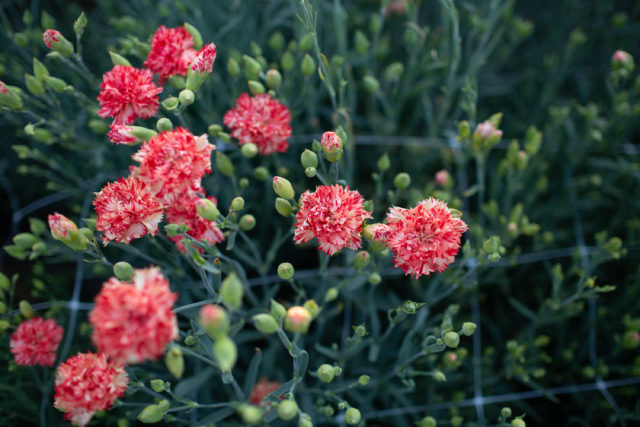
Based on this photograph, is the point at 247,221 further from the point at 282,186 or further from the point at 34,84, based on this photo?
the point at 34,84

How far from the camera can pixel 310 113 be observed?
5.84 feet

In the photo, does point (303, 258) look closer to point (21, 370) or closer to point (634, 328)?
point (21, 370)

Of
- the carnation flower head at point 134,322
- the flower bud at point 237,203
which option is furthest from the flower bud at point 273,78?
the carnation flower head at point 134,322

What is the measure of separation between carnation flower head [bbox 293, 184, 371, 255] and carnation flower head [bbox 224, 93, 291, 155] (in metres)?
0.33

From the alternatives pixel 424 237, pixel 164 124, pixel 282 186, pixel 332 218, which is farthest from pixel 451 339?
pixel 164 124

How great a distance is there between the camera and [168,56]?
125 cm

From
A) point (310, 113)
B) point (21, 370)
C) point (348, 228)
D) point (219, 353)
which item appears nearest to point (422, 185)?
point (310, 113)

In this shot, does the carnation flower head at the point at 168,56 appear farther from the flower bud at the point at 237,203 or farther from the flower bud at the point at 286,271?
the flower bud at the point at 286,271

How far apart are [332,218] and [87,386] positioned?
0.67m

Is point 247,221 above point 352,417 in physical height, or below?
above

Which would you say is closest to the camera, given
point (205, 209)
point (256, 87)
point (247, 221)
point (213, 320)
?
point (213, 320)

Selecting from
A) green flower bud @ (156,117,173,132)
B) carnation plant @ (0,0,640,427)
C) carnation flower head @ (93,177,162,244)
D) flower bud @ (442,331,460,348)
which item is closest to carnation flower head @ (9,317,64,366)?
carnation plant @ (0,0,640,427)

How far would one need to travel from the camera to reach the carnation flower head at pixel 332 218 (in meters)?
1.04

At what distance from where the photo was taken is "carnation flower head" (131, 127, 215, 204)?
3.16 ft
